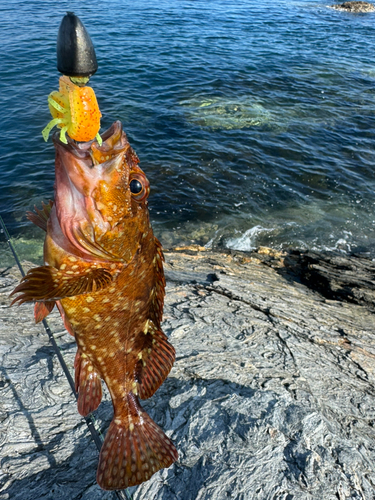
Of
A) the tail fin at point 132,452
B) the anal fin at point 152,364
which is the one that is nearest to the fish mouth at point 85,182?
the anal fin at point 152,364

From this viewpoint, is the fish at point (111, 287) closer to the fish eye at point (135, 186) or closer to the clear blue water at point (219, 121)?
the fish eye at point (135, 186)

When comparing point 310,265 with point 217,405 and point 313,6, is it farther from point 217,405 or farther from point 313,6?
Answer: point 313,6

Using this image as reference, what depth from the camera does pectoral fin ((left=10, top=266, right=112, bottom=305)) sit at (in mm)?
2254

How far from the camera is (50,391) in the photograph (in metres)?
4.17

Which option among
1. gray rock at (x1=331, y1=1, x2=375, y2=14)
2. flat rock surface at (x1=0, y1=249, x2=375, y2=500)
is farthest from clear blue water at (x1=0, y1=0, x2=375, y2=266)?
gray rock at (x1=331, y1=1, x2=375, y2=14)

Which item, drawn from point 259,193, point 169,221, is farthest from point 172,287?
point 259,193

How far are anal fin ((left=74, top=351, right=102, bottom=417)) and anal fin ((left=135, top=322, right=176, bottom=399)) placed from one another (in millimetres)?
307

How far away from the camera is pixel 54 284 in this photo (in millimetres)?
2359

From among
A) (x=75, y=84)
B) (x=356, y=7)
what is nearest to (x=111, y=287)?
(x=75, y=84)

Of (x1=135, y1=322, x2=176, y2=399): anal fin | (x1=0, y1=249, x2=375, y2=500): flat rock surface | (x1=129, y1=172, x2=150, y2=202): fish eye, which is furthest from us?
(x1=0, y1=249, x2=375, y2=500): flat rock surface

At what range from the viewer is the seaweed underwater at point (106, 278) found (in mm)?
2352

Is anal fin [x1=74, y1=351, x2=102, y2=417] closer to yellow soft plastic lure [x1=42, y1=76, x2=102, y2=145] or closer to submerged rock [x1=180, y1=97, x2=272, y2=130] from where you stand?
yellow soft plastic lure [x1=42, y1=76, x2=102, y2=145]

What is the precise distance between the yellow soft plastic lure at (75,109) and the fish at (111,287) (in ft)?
0.96

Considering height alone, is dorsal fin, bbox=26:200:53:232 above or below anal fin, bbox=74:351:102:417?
above
